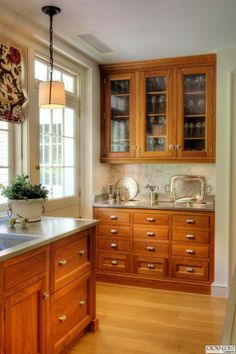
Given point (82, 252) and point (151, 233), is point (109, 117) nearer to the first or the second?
point (151, 233)

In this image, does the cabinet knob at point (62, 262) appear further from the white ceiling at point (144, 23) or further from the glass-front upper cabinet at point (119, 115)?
the glass-front upper cabinet at point (119, 115)

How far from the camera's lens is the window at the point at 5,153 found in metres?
2.94

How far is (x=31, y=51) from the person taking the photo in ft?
10.4

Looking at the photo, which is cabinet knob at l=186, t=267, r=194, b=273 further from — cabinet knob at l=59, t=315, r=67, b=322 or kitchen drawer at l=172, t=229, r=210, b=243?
cabinet knob at l=59, t=315, r=67, b=322

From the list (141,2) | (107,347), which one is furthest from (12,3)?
(107,347)

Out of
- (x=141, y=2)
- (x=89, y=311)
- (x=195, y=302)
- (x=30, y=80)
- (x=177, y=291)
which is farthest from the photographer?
(x=177, y=291)

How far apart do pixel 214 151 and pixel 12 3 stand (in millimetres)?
2422

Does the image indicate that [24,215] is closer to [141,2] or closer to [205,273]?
[141,2]

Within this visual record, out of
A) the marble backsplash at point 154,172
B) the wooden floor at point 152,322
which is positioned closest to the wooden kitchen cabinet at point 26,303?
the wooden floor at point 152,322

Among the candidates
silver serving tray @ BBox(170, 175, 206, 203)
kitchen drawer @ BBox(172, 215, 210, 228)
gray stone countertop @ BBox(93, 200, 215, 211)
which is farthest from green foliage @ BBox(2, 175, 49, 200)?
silver serving tray @ BBox(170, 175, 206, 203)

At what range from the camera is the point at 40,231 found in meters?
2.46

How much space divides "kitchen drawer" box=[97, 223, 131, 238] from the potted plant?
148 cm

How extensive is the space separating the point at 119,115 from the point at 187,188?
1.19 meters

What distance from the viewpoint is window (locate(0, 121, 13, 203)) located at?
2.94m
